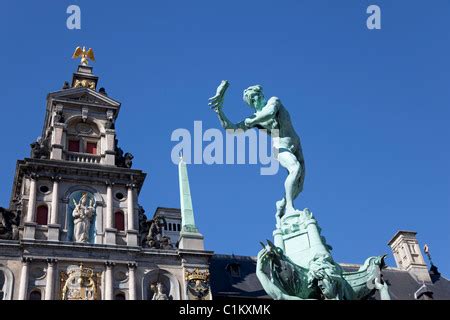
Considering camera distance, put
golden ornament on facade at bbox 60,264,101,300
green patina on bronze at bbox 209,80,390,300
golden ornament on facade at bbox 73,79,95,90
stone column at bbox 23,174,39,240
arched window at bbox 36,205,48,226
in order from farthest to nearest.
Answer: golden ornament on facade at bbox 73,79,95,90 → arched window at bbox 36,205,48,226 → stone column at bbox 23,174,39,240 → golden ornament on facade at bbox 60,264,101,300 → green patina on bronze at bbox 209,80,390,300

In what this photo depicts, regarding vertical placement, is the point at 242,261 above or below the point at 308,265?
above

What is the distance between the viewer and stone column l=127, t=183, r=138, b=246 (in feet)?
89.6

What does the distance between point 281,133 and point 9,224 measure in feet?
59.9

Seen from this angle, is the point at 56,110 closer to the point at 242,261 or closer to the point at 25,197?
the point at 25,197

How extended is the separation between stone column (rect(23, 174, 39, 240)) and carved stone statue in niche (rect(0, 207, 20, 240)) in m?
0.57

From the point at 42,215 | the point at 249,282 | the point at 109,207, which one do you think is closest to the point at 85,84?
the point at 109,207

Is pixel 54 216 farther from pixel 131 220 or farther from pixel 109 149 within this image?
pixel 109 149

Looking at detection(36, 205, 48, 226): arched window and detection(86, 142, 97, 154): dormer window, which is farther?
detection(86, 142, 97, 154): dormer window

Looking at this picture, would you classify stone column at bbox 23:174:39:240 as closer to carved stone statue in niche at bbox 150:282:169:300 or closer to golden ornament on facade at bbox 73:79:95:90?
carved stone statue in niche at bbox 150:282:169:300

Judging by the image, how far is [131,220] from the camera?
2802cm

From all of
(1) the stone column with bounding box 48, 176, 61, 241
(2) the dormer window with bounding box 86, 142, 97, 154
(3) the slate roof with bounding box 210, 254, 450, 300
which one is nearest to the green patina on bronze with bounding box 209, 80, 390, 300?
(3) the slate roof with bounding box 210, 254, 450, 300
